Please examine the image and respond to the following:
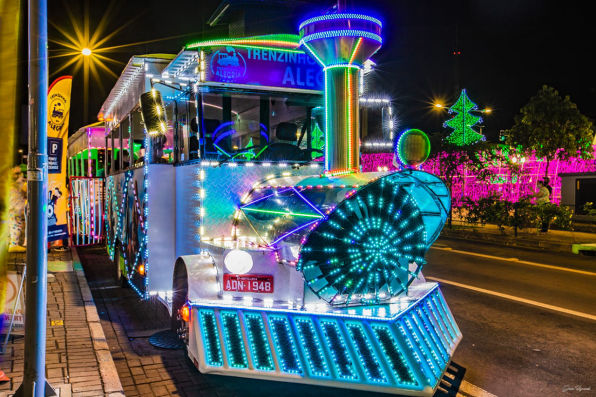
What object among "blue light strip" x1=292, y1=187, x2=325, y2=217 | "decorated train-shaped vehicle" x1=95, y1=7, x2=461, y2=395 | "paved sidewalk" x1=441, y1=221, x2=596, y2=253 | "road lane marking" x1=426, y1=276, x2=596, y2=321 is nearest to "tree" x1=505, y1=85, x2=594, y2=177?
"paved sidewalk" x1=441, y1=221, x2=596, y2=253

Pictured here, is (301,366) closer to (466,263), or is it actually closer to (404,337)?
(404,337)

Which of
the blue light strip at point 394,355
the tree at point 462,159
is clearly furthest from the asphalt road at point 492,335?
the tree at point 462,159

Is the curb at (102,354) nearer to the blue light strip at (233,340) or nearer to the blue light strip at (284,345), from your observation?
the blue light strip at (233,340)

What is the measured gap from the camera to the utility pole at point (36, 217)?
13.1 ft

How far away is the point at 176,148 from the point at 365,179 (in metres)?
2.66

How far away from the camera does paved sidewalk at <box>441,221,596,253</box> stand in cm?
1498

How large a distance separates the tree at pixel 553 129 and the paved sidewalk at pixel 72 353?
20854 mm

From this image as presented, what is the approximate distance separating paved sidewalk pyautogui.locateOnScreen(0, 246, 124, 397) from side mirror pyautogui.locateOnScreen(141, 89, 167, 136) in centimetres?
240

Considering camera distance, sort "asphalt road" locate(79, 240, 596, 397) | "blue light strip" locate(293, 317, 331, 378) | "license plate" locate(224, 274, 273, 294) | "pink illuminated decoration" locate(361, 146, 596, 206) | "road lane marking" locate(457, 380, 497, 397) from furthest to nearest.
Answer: "pink illuminated decoration" locate(361, 146, 596, 206) → "asphalt road" locate(79, 240, 596, 397) → "road lane marking" locate(457, 380, 497, 397) → "license plate" locate(224, 274, 273, 294) → "blue light strip" locate(293, 317, 331, 378)

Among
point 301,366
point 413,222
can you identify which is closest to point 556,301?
point 413,222

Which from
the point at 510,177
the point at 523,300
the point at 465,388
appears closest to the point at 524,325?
the point at 523,300

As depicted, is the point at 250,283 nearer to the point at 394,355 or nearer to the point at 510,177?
the point at 394,355

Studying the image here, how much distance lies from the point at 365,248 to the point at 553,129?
2119cm

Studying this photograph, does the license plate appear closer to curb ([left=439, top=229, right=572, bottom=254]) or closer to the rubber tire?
the rubber tire
